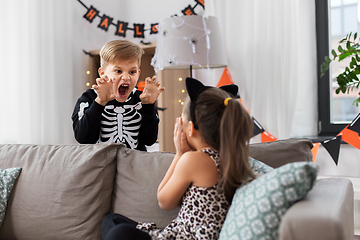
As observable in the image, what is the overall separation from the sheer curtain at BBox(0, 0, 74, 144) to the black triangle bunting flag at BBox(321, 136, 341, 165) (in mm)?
1911

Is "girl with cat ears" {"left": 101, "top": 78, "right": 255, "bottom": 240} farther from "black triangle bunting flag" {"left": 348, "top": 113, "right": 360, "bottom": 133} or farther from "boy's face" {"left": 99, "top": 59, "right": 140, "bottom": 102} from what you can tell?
"black triangle bunting flag" {"left": 348, "top": 113, "right": 360, "bottom": 133}

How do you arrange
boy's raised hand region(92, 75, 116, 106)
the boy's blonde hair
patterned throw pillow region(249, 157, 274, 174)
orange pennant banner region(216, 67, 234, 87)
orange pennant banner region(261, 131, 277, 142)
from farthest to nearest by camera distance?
orange pennant banner region(216, 67, 234, 87)
orange pennant banner region(261, 131, 277, 142)
the boy's blonde hair
boy's raised hand region(92, 75, 116, 106)
patterned throw pillow region(249, 157, 274, 174)

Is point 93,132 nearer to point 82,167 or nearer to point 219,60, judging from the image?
point 82,167

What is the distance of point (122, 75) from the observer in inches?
63.8

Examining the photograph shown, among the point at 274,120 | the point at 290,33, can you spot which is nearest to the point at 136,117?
the point at 274,120

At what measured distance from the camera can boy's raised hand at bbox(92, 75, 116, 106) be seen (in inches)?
59.2

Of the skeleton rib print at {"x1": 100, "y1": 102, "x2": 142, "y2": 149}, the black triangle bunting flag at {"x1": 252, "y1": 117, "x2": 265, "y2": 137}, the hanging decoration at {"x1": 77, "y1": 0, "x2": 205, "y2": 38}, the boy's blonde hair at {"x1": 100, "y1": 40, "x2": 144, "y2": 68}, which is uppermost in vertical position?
the hanging decoration at {"x1": 77, "y1": 0, "x2": 205, "y2": 38}

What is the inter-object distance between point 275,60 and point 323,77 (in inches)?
14.2

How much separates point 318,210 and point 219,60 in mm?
1583

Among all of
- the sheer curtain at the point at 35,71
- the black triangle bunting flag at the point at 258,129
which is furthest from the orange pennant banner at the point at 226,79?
the sheer curtain at the point at 35,71

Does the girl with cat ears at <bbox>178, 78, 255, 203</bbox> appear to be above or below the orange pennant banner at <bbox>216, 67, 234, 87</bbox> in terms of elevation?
below

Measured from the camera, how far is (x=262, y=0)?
8.41 feet

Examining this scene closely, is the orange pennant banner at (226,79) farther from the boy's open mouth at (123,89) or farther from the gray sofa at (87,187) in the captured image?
the gray sofa at (87,187)

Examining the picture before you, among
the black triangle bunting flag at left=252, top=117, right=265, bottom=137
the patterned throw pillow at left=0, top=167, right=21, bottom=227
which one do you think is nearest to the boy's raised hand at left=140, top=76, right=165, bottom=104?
the patterned throw pillow at left=0, top=167, right=21, bottom=227
